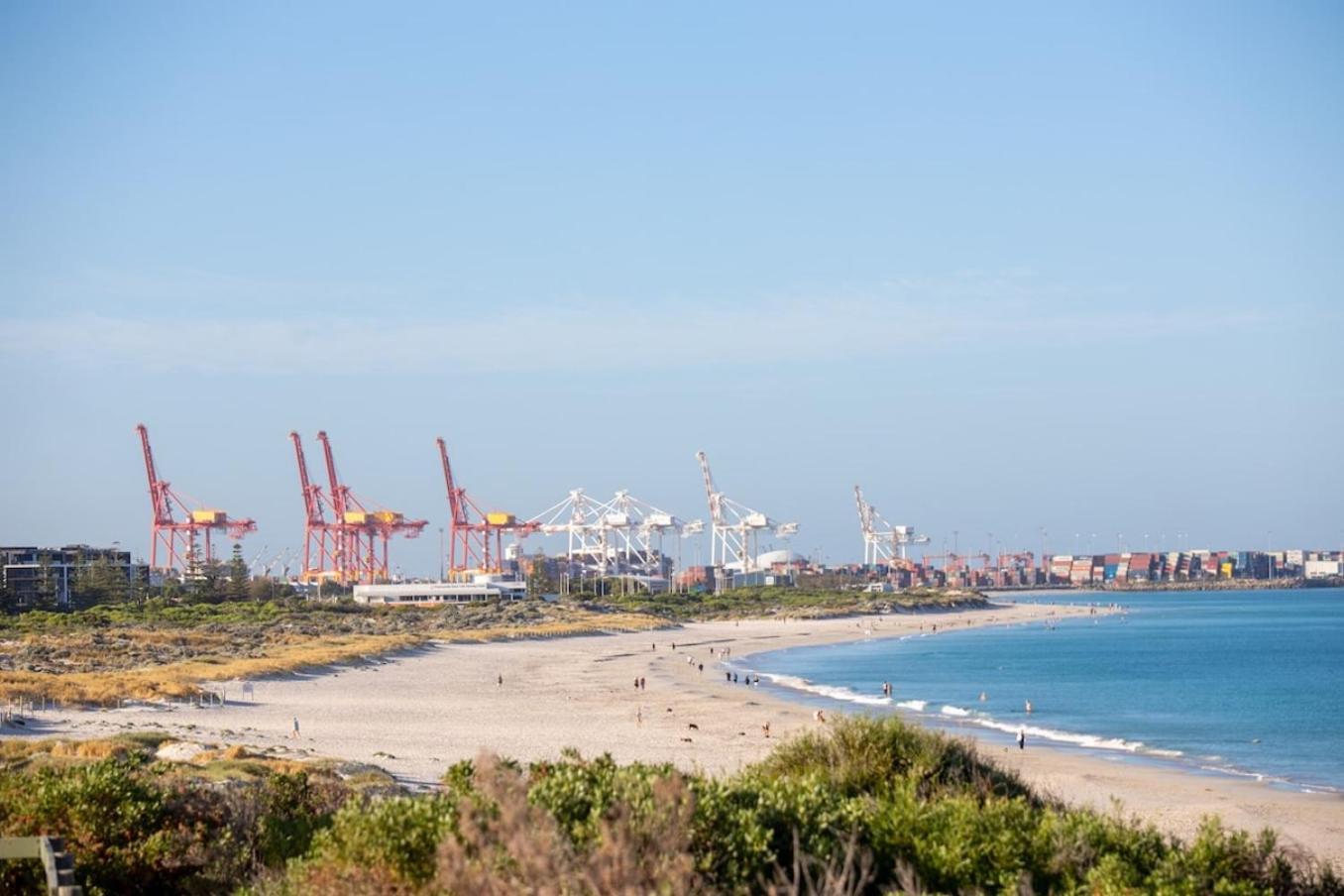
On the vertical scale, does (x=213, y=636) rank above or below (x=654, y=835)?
below

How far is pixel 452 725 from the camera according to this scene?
33250 mm

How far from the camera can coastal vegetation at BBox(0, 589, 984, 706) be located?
1538 inches

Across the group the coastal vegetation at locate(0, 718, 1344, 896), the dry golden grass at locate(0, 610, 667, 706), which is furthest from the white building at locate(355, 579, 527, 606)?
the coastal vegetation at locate(0, 718, 1344, 896)

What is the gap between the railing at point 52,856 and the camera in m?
5.68

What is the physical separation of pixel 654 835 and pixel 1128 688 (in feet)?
153

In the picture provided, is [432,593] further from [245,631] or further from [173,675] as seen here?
[173,675]

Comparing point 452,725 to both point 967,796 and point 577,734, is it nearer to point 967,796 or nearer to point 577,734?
point 577,734

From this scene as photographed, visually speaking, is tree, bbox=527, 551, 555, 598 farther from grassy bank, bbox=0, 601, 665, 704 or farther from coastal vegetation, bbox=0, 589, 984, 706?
grassy bank, bbox=0, 601, 665, 704

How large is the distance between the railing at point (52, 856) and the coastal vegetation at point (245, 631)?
27.8 metres

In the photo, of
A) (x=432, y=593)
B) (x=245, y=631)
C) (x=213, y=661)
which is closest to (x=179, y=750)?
(x=213, y=661)

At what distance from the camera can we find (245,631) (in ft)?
223

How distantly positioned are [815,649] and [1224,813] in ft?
182

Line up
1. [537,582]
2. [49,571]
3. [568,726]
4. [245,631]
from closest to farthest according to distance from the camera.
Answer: [568,726] → [245,631] → [49,571] → [537,582]

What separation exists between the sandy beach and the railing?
360 cm
